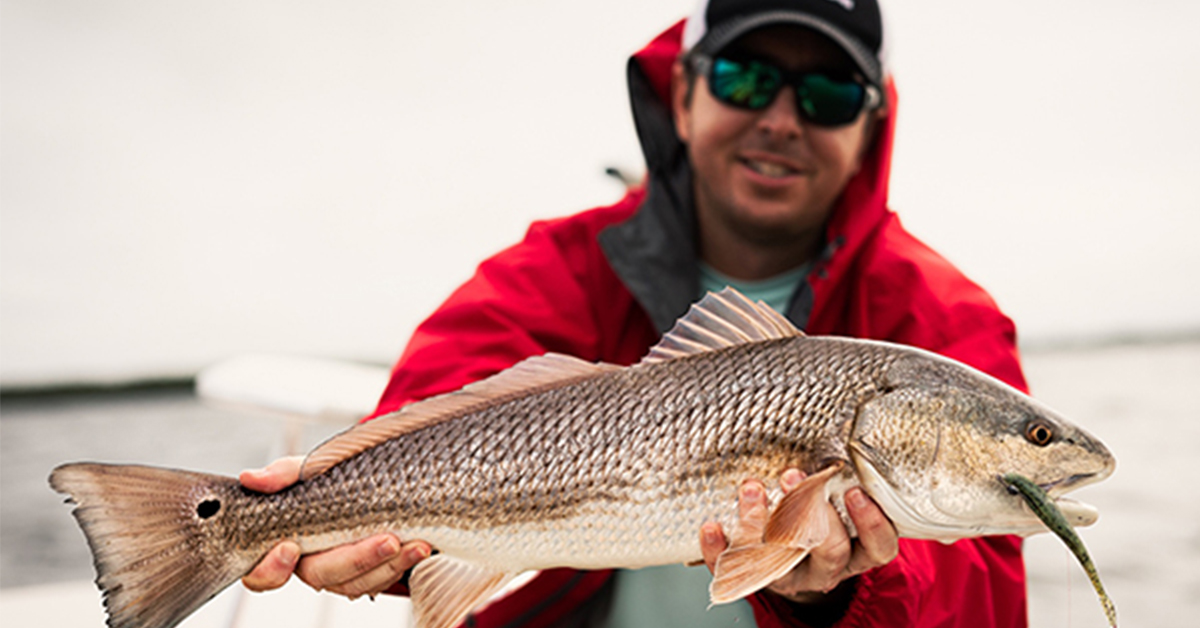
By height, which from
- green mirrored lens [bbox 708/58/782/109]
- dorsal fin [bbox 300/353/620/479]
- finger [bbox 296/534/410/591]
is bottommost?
finger [bbox 296/534/410/591]

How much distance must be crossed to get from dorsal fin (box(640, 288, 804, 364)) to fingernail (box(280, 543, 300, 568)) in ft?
3.41

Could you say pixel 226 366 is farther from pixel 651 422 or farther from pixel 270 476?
pixel 651 422

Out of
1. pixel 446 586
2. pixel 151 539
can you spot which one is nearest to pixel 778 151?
pixel 446 586

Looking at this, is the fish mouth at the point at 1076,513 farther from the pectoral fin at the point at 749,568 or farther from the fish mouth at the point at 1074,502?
the pectoral fin at the point at 749,568

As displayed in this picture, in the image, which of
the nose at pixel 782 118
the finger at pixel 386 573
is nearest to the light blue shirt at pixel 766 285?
the nose at pixel 782 118

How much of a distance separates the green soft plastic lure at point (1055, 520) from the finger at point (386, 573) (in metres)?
1.45

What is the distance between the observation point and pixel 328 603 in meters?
4.14

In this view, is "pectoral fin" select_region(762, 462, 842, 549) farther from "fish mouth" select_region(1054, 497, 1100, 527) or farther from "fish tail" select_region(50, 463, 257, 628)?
"fish tail" select_region(50, 463, 257, 628)

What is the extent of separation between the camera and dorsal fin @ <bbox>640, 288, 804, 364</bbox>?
2199 mm

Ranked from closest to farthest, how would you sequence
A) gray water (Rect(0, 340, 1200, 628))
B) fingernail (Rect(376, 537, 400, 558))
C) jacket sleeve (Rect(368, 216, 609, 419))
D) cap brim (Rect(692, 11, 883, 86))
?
fingernail (Rect(376, 537, 400, 558)) < jacket sleeve (Rect(368, 216, 609, 419)) < cap brim (Rect(692, 11, 883, 86)) < gray water (Rect(0, 340, 1200, 628))

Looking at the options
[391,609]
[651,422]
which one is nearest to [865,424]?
[651,422]

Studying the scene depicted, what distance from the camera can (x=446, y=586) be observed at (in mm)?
2170

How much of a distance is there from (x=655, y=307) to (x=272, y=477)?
163cm

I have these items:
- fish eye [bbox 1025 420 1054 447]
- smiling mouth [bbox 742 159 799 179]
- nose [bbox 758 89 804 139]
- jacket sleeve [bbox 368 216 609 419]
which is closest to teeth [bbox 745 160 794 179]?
smiling mouth [bbox 742 159 799 179]
